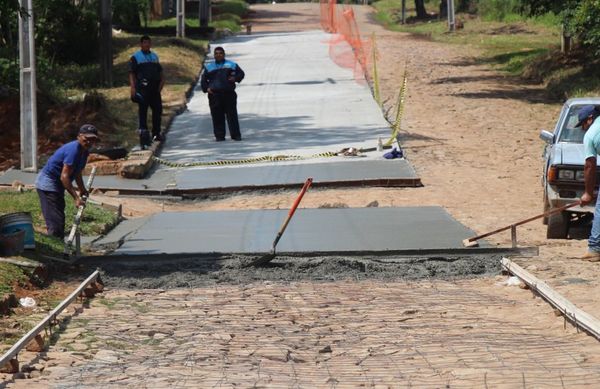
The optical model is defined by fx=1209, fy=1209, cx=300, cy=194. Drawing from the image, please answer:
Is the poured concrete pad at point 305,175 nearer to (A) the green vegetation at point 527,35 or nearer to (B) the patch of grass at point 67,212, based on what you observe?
(B) the patch of grass at point 67,212

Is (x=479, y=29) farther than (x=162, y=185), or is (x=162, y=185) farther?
(x=479, y=29)

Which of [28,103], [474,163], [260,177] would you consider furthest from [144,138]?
[474,163]

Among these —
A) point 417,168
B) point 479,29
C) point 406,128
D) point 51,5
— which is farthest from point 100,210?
point 479,29

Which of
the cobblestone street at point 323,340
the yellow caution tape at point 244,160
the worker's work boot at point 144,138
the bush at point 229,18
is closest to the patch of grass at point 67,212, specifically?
the cobblestone street at point 323,340

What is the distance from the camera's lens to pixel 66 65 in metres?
35.8

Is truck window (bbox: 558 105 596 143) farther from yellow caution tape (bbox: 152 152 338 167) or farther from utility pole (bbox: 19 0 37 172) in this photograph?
utility pole (bbox: 19 0 37 172)

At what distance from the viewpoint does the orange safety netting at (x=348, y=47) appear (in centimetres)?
3631

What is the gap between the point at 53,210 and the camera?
13383mm

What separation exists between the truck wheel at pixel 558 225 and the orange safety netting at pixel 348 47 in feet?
60.5

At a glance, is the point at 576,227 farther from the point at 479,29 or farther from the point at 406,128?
the point at 479,29

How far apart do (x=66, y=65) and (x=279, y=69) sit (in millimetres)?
6322

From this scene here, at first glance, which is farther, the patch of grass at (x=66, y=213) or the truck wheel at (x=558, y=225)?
the patch of grass at (x=66, y=213)

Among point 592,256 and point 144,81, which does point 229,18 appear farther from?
point 592,256

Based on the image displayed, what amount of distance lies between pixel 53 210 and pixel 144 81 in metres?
8.75
